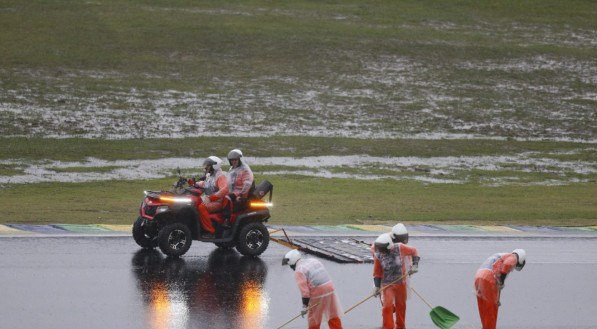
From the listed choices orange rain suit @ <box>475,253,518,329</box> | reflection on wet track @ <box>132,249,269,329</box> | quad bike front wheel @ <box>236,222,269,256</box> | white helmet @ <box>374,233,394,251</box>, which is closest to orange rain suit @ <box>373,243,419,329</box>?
white helmet @ <box>374,233,394,251</box>

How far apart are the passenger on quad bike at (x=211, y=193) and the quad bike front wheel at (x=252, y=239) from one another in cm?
58

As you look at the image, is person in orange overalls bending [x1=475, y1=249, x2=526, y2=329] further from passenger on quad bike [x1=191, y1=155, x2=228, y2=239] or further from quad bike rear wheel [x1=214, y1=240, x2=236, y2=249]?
quad bike rear wheel [x1=214, y1=240, x2=236, y2=249]

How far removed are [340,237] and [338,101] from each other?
79.9ft

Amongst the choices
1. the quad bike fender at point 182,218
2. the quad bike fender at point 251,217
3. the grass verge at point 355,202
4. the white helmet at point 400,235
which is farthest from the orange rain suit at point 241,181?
the white helmet at point 400,235

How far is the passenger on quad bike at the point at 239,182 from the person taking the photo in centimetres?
2195

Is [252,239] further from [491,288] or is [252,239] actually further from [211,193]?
[491,288]

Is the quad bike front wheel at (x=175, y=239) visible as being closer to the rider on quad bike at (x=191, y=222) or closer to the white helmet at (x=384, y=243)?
the rider on quad bike at (x=191, y=222)

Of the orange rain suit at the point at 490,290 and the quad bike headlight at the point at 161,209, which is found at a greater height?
the orange rain suit at the point at 490,290

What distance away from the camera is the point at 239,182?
22078 mm

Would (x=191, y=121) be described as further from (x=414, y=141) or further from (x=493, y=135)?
(x=493, y=135)

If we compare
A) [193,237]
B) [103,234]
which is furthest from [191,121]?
[193,237]

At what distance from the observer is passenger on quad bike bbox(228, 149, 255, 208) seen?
864 inches

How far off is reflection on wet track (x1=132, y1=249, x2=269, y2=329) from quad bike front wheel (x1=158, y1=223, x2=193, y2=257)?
0.60ft

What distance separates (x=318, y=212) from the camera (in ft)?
96.9
